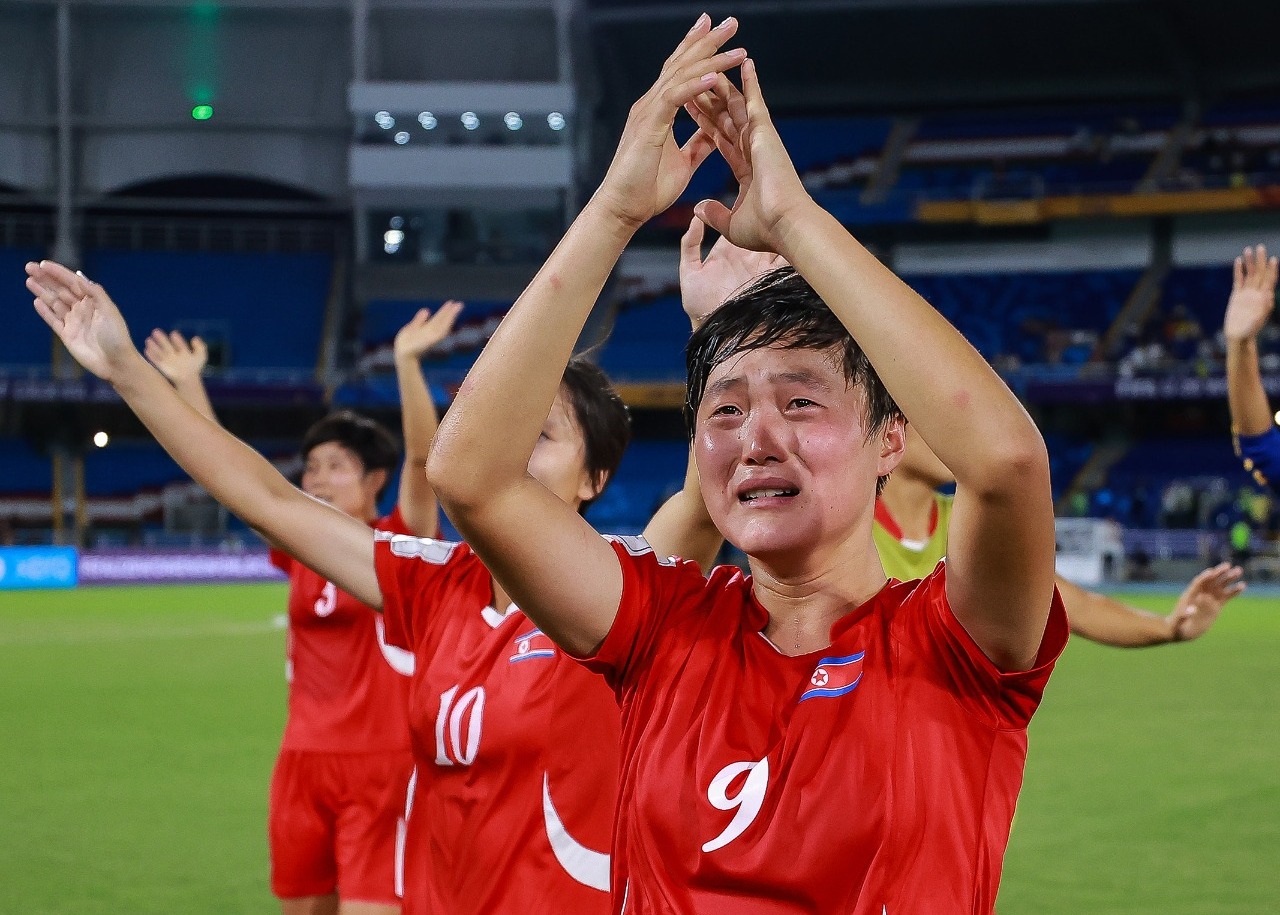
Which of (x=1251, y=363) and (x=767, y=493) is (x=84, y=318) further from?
(x=1251, y=363)

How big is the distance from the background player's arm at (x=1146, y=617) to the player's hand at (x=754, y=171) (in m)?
3.07

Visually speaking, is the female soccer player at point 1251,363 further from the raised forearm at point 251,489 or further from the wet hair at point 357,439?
the raised forearm at point 251,489

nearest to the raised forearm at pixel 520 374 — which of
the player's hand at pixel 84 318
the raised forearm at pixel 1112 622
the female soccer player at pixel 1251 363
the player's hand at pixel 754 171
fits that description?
the player's hand at pixel 754 171

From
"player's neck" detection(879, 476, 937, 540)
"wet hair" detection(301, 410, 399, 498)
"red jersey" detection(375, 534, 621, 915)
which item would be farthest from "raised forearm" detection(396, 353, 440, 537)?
"player's neck" detection(879, 476, 937, 540)

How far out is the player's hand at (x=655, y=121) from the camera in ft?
5.87

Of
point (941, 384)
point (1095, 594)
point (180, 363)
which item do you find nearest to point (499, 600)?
point (941, 384)

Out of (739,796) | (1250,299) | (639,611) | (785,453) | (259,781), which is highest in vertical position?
(1250,299)

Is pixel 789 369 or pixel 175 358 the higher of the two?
pixel 175 358

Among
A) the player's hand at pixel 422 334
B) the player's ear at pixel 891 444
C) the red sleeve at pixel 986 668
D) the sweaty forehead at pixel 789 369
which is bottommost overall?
the red sleeve at pixel 986 668

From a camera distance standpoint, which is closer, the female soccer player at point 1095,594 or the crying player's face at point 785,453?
the crying player's face at point 785,453

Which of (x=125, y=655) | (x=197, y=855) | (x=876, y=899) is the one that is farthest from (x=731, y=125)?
(x=125, y=655)

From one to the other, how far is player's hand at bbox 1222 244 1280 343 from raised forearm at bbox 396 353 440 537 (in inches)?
120

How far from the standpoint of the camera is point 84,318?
117 inches

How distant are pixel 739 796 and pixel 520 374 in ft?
1.98
